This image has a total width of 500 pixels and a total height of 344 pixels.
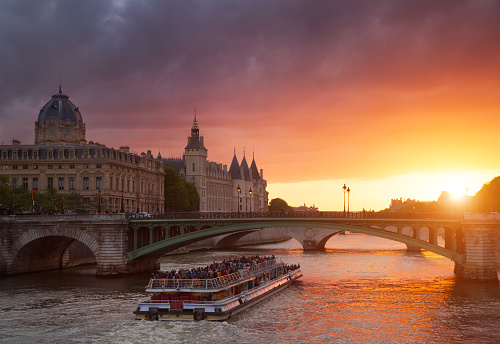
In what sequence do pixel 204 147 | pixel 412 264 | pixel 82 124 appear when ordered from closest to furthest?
1. pixel 412 264
2. pixel 82 124
3. pixel 204 147

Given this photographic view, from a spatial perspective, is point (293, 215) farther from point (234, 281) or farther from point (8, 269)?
point (8, 269)

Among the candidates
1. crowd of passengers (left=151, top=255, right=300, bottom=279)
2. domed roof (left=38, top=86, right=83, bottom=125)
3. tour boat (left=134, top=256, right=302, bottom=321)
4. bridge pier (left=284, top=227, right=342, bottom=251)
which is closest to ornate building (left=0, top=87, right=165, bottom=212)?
domed roof (left=38, top=86, right=83, bottom=125)

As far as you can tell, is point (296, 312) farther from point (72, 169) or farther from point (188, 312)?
point (72, 169)

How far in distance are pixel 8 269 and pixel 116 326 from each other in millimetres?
27535

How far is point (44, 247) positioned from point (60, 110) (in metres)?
59.1

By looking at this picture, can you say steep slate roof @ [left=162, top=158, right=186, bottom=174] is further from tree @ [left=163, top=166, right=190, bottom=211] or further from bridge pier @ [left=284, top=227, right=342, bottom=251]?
bridge pier @ [left=284, top=227, right=342, bottom=251]

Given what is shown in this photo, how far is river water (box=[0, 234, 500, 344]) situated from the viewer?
37281mm

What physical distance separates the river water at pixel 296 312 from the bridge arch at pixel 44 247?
6.85 ft

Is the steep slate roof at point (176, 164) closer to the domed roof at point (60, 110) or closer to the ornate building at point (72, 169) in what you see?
the domed roof at point (60, 110)

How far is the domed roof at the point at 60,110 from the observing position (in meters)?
122

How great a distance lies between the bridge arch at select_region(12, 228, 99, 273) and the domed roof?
55194mm

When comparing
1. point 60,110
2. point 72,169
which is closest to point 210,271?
point 72,169

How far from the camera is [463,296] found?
163ft

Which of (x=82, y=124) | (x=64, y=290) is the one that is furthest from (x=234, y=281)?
(x=82, y=124)
